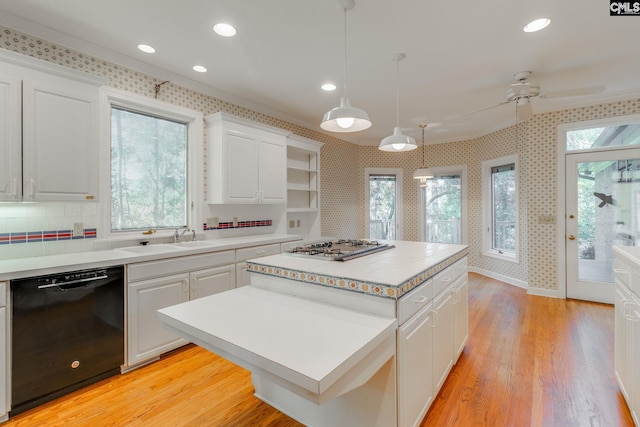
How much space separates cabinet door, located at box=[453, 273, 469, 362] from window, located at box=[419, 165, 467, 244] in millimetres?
3550

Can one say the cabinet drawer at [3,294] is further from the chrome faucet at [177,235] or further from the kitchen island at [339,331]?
the chrome faucet at [177,235]

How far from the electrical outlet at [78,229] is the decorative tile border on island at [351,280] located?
5.62 feet

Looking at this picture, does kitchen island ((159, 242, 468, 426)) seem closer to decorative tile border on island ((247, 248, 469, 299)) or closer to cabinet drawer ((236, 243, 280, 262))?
decorative tile border on island ((247, 248, 469, 299))

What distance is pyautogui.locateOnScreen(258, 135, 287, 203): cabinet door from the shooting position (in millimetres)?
3838

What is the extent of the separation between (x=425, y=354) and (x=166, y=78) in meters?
3.42

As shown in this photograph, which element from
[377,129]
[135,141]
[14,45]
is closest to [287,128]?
[377,129]

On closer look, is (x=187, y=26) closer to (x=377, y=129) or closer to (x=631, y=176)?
(x=377, y=129)

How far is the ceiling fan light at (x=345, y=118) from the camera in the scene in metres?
1.84

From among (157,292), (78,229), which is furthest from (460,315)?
(78,229)

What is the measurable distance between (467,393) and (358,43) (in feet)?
9.30

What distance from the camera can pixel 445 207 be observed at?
6.11 m

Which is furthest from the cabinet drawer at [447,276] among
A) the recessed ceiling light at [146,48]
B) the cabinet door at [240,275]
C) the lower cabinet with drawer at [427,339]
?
the recessed ceiling light at [146,48]

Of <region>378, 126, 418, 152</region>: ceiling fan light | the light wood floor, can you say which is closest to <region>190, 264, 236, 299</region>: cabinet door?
the light wood floor

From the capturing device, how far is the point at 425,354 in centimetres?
175
